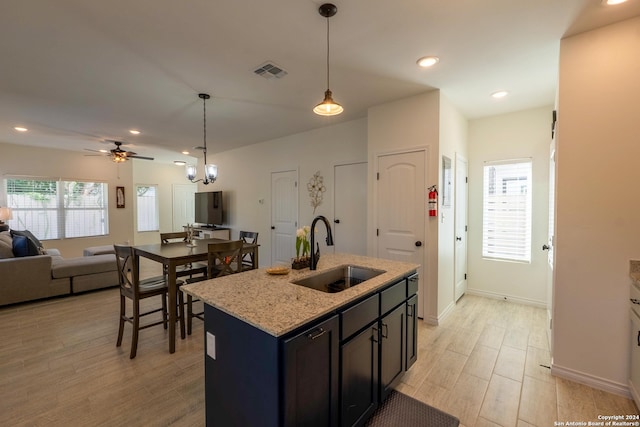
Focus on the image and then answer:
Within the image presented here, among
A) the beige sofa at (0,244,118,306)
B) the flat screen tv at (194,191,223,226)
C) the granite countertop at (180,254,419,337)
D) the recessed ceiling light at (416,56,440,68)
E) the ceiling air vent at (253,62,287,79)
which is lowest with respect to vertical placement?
the beige sofa at (0,244,118,306)

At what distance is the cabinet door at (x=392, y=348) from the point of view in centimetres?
191

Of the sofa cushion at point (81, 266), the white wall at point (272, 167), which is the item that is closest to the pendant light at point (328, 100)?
the white wall at point (272, 167)

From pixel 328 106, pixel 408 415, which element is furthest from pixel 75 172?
pixel 408 415

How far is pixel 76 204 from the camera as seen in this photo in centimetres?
690

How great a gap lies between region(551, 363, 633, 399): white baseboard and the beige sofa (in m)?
5.90

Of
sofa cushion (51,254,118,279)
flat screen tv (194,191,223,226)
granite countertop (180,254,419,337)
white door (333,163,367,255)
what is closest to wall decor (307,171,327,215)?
white door (333,163,367,255)

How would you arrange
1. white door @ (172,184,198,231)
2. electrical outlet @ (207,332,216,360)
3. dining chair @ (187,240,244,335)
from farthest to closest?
white door @ (172,184,198,231) < dining chair @ (187,240,244,335) < electrical outlet @ (207,332,216,360)

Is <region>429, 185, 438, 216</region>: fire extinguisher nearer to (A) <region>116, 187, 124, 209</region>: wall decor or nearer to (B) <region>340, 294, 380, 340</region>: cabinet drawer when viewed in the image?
(B) <region>340, 294, 380, 340</region>: cabinet drawer

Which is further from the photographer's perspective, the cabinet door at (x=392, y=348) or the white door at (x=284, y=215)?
the white door at (x=284, y=215)

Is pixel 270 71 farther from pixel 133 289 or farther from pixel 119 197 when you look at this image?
pixel 119 197

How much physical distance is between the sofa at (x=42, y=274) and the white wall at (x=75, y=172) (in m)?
2.37

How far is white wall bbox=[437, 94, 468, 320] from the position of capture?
334cm

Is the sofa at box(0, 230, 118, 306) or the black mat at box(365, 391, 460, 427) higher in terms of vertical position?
the sofa at box(0, 230, 118, 306)

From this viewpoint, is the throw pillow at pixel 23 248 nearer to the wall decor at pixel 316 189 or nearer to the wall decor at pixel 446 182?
the wall decor at pixel 316 189
